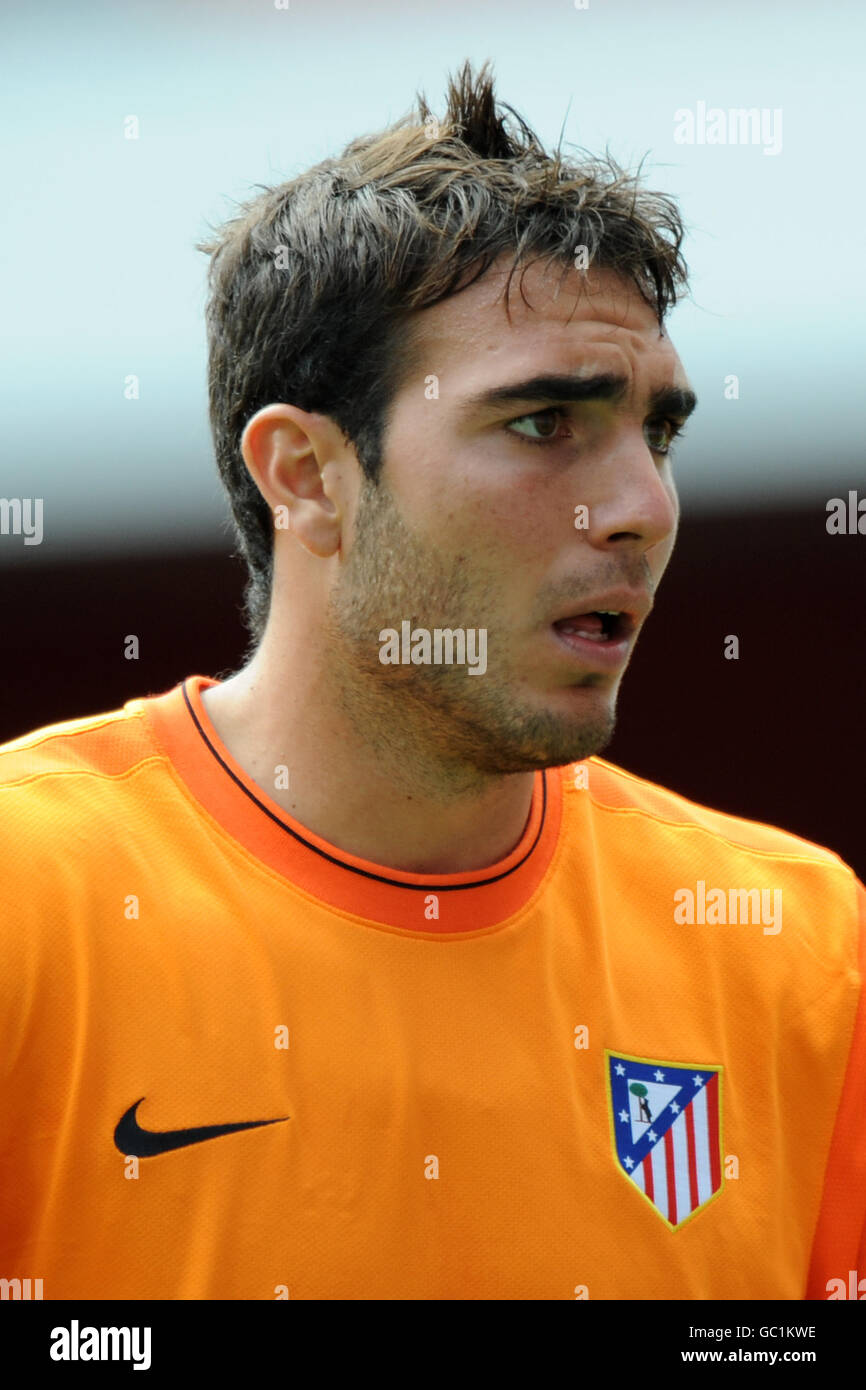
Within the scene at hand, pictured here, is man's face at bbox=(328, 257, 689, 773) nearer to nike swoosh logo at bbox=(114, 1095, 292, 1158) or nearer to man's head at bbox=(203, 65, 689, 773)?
man's head at bbox=(203, 65, 689, 773)

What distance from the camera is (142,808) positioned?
2523 mm

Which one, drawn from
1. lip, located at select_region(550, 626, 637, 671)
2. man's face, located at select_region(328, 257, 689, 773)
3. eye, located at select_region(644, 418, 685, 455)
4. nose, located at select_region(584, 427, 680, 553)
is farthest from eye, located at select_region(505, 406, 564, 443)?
lip, located at select_region(550, 626, 637, 671)

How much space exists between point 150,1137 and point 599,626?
3.72 ft

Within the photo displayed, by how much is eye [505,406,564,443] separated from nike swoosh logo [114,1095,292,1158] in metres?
1.26

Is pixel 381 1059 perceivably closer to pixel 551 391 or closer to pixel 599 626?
pixel 599 626

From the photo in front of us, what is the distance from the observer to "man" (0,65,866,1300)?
2.27 metres

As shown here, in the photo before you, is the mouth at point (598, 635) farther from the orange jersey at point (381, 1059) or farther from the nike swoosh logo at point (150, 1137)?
the nike swoosh logo at point (150, 1137)

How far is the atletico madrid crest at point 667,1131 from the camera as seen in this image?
8.23 feet

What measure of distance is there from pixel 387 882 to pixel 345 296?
44.2 inches

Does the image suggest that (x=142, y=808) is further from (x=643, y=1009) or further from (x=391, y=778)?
(x=643, y=1009)

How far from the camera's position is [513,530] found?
2467 mm

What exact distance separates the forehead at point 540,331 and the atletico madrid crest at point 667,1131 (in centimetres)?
123

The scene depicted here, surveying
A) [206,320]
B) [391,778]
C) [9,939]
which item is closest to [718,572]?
[206,320]

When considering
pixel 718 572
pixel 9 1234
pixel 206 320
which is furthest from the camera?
pixel 718 572
